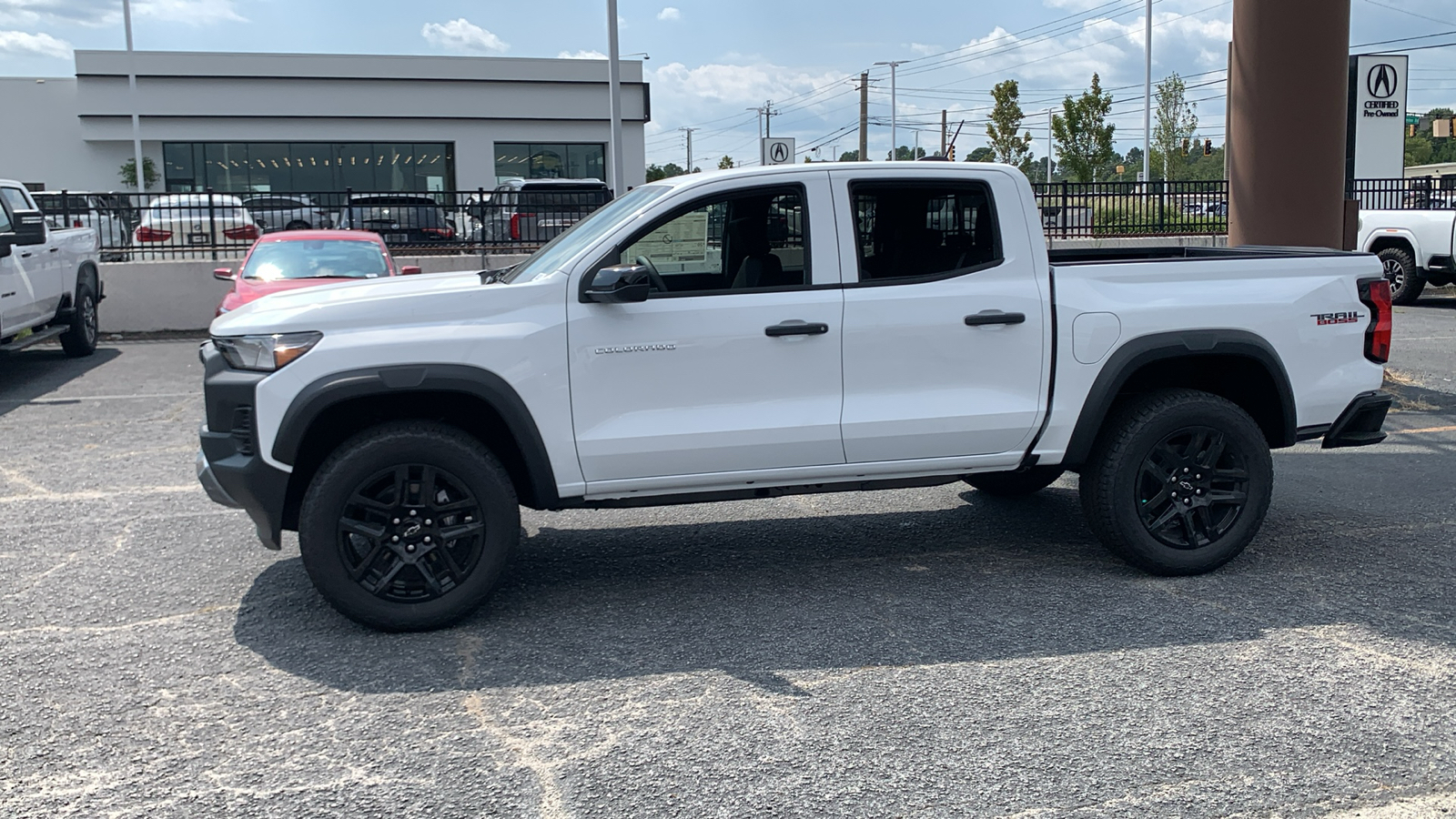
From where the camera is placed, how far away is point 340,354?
5.03m

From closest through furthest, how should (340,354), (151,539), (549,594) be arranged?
(340,354), (549,594), (151,539)

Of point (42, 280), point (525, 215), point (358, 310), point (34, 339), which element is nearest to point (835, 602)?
point (358, 310)

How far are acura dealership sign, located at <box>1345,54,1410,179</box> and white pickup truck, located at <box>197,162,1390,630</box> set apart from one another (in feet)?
23.0

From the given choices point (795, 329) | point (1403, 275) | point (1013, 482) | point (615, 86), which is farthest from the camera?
point (615, 86)

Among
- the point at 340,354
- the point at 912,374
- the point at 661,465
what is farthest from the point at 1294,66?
the point at 340,354

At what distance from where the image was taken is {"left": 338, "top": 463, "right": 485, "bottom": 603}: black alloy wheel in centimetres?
507

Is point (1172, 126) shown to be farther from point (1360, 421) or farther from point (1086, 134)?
point (1360, 421)

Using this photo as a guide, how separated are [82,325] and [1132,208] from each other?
15.6 meters

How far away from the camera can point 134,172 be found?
51000mm

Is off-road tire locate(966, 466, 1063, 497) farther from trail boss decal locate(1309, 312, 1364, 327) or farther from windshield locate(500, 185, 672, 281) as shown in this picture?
windshield locate(500, 185, 672, 281)

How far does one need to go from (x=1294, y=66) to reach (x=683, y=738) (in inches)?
370

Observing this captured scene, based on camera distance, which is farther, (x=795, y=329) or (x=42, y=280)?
(x=42, y=280)

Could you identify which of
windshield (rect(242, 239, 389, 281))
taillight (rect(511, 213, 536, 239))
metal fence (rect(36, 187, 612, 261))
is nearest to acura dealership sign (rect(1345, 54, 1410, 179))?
windshield (rect(242, 239, 389, 281))

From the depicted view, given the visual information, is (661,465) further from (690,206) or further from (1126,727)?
(1126,727)
